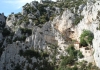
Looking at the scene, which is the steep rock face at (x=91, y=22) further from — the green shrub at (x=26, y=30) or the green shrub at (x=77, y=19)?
the green shrub at (x=26, y=30)

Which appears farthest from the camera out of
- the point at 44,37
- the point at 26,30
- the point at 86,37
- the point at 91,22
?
the point at 26,30

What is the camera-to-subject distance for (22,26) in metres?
75.4

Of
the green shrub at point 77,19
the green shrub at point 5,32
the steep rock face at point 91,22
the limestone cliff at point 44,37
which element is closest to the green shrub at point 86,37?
the limestone cliff at point 44,37

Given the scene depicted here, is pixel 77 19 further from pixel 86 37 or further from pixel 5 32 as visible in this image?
pixel 5 32

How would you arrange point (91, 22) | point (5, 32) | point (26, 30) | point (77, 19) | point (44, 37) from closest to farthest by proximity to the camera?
point (91, 22) < point (44, 37) < point (26, 30) < point (77, 19) < point (5, 32)

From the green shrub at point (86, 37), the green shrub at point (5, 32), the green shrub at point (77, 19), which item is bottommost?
the green shrub at point (86, 37)

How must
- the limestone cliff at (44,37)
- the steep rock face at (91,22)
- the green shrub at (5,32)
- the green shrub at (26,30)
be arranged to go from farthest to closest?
the green shrub at (5,32) → the green shrub at (26,30) → the limestone cliff at (44,37) → the steep rock face at (91,22)

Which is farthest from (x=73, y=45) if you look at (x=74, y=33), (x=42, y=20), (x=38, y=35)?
(x=42, y=20)

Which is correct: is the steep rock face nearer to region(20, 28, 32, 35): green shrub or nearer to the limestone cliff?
the limestone cliff

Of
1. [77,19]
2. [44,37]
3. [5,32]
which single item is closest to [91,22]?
[77,19]

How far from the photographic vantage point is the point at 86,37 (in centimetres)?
6744

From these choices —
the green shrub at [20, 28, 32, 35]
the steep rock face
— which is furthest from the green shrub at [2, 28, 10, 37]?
the steep rock face

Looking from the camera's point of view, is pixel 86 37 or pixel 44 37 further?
pixel 44 37

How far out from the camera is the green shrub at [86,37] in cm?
6738
